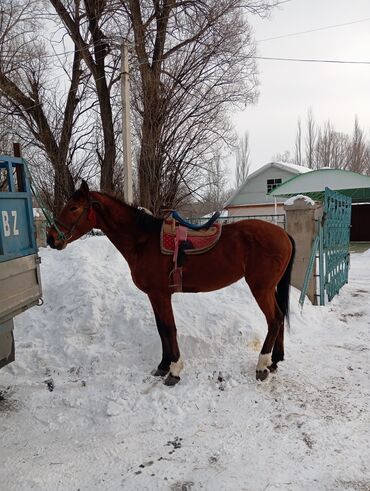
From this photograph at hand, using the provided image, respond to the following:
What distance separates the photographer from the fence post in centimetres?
591

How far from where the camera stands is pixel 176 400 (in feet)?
9.96

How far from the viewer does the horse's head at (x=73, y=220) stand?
3326 millimetres

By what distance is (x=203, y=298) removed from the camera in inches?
188

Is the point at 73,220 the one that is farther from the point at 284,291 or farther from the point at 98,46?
the point at 98,46

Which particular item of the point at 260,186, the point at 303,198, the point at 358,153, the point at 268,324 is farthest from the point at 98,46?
the point at 358,153

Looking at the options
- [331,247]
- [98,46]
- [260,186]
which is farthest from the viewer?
[260,186]

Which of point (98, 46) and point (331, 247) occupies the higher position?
point (98, 46)

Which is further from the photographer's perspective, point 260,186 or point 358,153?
point 358,153

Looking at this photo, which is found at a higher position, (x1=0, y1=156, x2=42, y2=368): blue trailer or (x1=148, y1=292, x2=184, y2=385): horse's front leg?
(x1=0, y1=156, x2=42, y2=368): blue trailer

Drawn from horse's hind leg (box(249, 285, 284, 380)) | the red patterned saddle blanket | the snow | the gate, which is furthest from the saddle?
the snow

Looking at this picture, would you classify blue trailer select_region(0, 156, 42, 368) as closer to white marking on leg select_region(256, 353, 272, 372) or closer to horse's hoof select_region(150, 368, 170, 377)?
horse's hoof select_region(150, 368, 170, 377)

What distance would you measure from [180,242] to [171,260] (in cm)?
21

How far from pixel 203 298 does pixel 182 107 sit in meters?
7.78

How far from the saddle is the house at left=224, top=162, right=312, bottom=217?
22664 millimetres
